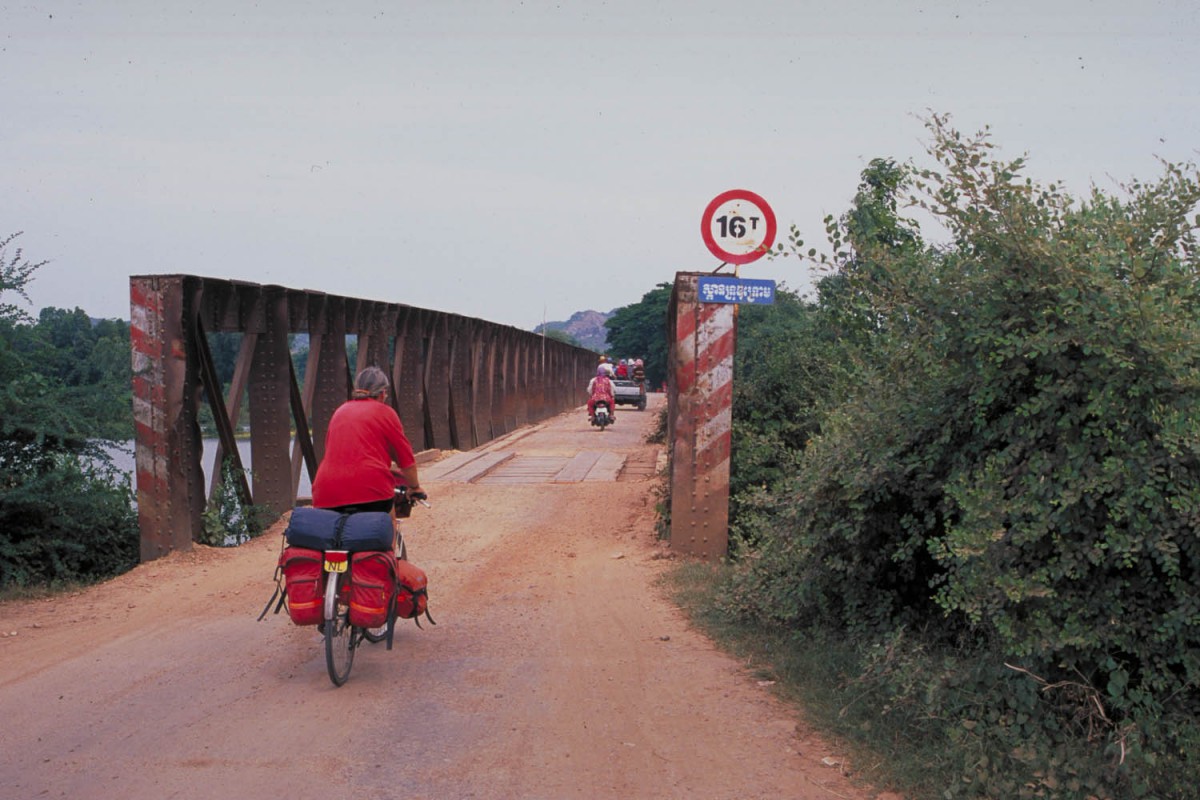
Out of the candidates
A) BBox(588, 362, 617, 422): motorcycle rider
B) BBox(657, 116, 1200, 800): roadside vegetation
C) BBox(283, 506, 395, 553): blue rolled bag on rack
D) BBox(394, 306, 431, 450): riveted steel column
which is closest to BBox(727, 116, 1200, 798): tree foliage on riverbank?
BBox(657, 116, 1200, 800): roadside vegetation

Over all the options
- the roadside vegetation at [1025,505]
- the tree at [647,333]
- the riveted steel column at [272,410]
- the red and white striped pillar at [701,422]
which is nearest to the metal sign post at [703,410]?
the red and white striped pillar at [701,422]

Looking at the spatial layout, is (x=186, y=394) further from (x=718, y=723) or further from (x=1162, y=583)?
(x=1162, y=583)

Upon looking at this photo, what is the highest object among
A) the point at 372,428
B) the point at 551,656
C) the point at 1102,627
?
the point at 372,428

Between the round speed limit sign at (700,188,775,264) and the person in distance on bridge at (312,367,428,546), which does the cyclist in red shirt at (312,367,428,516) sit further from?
the round speed limit sign at (700,188,775,264)

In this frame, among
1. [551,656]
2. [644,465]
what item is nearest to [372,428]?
[551,656]

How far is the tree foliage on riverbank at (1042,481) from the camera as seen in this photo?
150 inches

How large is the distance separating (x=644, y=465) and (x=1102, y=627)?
11.6 meters

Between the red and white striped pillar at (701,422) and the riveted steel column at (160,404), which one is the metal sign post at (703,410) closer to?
the red and white striped pillar at (701,422)

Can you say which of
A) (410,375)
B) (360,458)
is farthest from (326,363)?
(360,458)

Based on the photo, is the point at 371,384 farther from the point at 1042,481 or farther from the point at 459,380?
the point at 459,380

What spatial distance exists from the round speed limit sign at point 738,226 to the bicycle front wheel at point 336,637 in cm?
392

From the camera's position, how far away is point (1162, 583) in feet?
13.0

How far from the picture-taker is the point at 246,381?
1002cm

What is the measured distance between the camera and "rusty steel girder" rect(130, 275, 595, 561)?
339 inches
